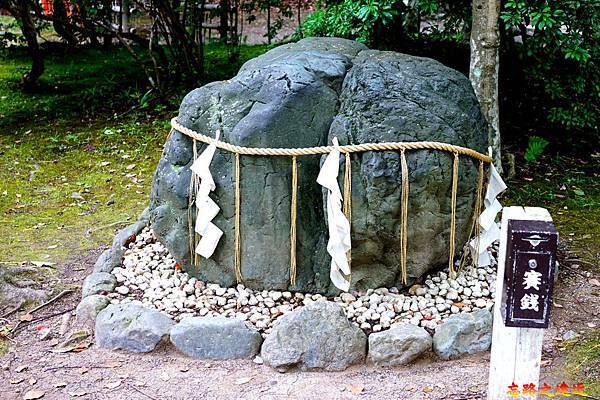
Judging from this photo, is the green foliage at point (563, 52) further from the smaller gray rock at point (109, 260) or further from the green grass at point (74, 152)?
the green grass at point (74, 152)

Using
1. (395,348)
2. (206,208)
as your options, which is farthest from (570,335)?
(206,208)

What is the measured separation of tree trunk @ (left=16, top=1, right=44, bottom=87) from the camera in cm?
872

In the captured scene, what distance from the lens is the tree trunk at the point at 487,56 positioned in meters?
5.96

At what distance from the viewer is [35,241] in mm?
5891

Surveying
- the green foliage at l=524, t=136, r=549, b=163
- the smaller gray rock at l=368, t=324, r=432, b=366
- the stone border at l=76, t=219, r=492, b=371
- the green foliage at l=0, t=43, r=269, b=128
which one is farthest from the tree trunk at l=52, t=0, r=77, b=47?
the smaller gray rock at l=368, t=324, r=432, b=366

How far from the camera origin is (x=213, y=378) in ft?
12.9

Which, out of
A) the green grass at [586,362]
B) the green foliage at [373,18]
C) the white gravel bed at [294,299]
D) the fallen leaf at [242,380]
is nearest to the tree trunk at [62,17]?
the green foliage at [373,18]

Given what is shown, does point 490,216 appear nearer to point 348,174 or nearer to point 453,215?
point 453,215

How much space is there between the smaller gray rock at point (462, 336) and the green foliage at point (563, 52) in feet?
8.21

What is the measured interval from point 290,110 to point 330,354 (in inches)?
57.7

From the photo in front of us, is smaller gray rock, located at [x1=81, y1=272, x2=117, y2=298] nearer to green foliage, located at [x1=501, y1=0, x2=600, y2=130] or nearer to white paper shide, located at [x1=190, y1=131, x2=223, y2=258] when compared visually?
white paper shide, located at [x1=190, y1=131, x2=223, y2=258]

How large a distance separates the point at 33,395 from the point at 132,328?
2.12ft

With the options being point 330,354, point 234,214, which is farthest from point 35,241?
point 330,354

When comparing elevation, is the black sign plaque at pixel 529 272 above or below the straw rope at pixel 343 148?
below
